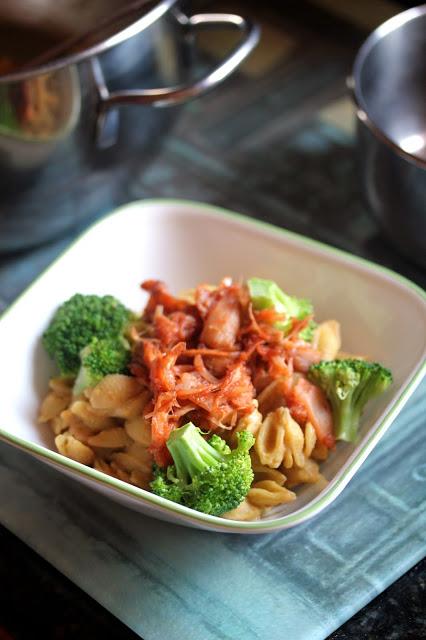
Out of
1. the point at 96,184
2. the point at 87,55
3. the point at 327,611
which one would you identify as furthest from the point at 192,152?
the point at 327,611

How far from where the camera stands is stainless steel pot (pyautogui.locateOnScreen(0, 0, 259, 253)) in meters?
1.62

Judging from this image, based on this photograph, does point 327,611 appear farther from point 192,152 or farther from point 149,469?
point 192,152

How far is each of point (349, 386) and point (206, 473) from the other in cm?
28

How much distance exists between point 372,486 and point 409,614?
23 cm

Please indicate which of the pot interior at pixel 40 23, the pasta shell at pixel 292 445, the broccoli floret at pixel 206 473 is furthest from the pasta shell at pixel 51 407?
the pot interior at pixel 40 23

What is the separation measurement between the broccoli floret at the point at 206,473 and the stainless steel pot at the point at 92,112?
27.9 inches

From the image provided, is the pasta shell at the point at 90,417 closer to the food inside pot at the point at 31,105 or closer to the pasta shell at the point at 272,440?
the pasta shell at the point at 272,440

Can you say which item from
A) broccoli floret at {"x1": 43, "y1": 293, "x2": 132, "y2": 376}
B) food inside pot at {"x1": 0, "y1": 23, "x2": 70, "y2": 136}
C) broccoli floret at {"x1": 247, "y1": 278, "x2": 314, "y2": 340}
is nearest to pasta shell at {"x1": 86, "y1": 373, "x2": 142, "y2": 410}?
broccoli floret at {"x1": 43, "y1": 293, "x2": 132, "y2": 376}

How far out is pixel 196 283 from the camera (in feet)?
5.78

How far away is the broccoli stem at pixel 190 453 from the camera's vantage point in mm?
1238

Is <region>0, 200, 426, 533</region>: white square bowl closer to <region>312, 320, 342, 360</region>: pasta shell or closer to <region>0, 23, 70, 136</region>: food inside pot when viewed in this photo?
<region>312, 320, 342, 360</region>: pasta shell

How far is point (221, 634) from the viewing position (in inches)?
49.3

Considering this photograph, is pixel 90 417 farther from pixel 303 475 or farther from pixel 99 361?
pixel 303 475

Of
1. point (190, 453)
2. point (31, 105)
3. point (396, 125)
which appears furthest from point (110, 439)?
point (396, 125)
